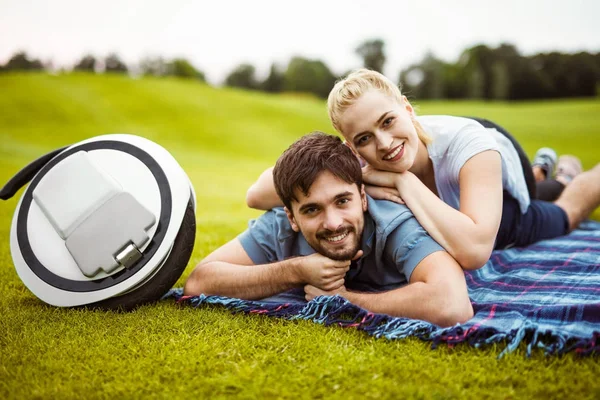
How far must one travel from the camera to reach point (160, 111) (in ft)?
81.8

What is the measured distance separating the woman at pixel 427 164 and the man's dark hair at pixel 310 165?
262 millimetres

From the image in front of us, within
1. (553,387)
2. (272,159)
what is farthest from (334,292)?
(272,159)

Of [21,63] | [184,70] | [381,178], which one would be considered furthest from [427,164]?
[184,70]

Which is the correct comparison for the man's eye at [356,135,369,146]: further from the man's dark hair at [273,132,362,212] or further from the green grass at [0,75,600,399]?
the green grass at [0,75,600,399]

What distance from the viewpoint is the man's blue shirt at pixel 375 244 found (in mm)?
2576

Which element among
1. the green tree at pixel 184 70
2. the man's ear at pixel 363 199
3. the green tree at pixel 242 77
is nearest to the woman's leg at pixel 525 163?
the man's ear at pixel 363 199

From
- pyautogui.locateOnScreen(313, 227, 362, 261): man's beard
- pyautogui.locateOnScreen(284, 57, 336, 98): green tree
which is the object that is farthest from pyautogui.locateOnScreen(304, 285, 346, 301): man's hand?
pyautogui.locateOnScreen(284, 57, 336, 98): green tree

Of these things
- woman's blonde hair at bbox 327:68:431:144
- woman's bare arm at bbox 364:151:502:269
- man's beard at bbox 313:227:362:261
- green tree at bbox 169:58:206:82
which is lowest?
man's beard at bbox 313:227:362:261

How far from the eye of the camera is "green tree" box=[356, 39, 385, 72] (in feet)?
190

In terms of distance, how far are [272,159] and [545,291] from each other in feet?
56.1

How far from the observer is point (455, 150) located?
123 inches

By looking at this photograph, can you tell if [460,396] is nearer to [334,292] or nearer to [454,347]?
[454,347]

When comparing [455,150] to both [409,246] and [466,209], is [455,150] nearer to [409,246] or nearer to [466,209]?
[466,209]

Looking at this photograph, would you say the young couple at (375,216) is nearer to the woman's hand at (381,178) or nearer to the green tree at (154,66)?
the woman's hand at (381,178)
